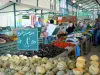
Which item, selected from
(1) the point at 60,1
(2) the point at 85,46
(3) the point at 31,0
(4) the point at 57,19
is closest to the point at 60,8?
(1) the point at 60,1

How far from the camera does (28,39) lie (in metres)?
4.16

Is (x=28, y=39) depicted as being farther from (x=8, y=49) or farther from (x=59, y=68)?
(x=59, y=68)

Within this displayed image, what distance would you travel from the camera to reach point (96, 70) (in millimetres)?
2109

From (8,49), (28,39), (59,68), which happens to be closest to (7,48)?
(8,49)

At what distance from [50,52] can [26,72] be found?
222 centimetres

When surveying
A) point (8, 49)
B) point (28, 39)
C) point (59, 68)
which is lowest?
point (8, 49)

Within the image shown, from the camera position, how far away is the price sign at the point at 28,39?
409 cm

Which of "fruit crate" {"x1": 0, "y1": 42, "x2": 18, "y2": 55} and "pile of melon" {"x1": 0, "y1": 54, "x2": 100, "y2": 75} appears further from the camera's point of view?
"fruit crate" {"x1": 0, "y1": 42, "x2": 18, "y2": 55}

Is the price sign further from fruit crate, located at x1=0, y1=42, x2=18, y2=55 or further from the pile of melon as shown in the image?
the pile of melon

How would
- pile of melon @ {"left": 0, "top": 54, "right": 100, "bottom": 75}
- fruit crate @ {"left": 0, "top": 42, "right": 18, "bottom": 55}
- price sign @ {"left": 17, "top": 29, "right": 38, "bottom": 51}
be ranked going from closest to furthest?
pile of melon @ {"left": 0, "top": 54, "right": 100, "bottom": 75} → price sign @ {"left": 17, "top": 29, "right": 38, "bottom": 51} → fruit crate @ {"left": 0, "top": 42, "right": 18, "bottom": 55}

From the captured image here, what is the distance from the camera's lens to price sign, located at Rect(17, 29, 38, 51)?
4.09 metres

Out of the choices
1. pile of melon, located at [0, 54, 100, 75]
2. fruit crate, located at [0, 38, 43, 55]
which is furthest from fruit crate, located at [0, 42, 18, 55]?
pile of melon, located at [0, 54, 100, 75]

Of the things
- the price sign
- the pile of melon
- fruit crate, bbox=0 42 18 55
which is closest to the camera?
the pile of melon

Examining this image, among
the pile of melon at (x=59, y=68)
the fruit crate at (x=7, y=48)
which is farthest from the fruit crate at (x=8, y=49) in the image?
the pile of melon at (x=59, y=68)
